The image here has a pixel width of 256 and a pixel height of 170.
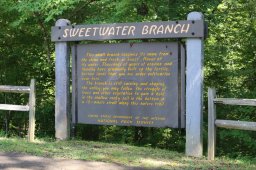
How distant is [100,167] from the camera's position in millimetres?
6082

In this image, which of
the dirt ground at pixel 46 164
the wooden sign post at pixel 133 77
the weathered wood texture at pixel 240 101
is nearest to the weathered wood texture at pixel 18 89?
the wooden sign post at pixel 133 77

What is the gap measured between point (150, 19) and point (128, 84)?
352cm

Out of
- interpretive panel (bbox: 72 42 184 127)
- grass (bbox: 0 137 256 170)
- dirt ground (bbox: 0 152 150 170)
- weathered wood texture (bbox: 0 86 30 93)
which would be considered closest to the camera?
dirt ground (bbox: 0 152 150 170)

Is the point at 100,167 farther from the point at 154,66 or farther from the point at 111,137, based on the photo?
the point at 111,137

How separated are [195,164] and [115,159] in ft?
4.26

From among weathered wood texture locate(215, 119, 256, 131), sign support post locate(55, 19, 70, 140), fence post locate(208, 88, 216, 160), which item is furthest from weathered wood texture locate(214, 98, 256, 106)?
sign support post locate(55, 19, 70, 140)

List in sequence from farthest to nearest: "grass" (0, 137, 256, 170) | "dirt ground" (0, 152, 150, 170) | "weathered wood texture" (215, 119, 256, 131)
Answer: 1. "weathered wood texture" (215, 119, 256, 131)
2. "grass" (0, 137, 256, 170)
3. "dirt ground" (0, 152, 150, 170)

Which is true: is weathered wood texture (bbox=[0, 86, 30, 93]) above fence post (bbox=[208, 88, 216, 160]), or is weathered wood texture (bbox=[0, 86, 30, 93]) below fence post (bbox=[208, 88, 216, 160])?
above

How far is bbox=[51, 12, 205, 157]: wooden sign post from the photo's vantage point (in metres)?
7.49

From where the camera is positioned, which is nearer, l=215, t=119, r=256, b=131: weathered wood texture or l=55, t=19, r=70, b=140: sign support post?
l=215, t=119, r=256, b=131: weathered wood texture

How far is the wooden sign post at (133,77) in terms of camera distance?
7492mm

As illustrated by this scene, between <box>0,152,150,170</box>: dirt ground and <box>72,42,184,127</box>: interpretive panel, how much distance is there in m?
1.89

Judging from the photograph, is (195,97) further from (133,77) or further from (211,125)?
(133,77)

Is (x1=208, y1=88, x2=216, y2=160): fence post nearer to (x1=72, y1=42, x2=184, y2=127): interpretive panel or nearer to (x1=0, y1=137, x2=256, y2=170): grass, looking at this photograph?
(x1=0, y1=137, x2=256, y2=170): grass
